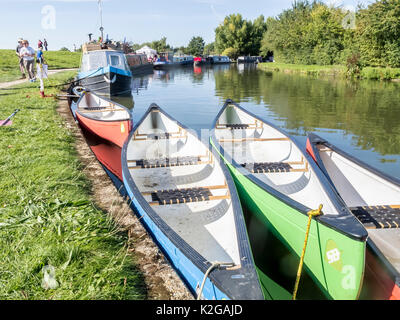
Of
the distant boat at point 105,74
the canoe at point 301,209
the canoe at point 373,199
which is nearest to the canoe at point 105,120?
the canoe at point 301,209

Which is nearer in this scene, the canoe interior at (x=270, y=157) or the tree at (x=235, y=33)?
the canoe interior at (x=270, y=157)

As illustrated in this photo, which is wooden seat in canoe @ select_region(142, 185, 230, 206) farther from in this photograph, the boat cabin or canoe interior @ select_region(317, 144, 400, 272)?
the boat cabin

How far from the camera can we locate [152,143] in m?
8.89

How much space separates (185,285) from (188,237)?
1.18 meters

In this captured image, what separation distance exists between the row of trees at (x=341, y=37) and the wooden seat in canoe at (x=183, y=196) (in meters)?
33.5

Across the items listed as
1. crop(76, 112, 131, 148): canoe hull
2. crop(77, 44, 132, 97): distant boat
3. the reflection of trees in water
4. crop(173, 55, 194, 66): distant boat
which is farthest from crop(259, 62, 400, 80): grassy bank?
crop(76, 112, 131, 148): canoe hull

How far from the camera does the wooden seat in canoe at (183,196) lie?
5105mm

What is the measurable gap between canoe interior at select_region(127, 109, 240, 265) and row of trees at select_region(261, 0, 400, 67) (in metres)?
30.9

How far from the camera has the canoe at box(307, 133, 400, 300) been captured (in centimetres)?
370

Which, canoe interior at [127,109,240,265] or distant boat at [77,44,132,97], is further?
distant boat at [77,44,132,97]

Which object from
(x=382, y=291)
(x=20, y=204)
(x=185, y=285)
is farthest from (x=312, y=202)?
(x=20, y=204)

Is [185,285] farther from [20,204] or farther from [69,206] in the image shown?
[20,204]

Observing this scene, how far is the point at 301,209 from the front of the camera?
392 centimetres

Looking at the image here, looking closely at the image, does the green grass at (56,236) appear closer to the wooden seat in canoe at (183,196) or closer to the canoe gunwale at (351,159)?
the wooden seat in canoe at (183,196)
